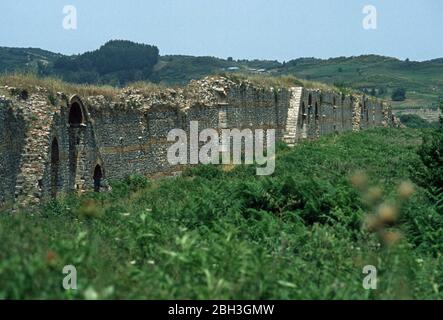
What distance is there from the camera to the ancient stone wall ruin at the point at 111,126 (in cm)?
1734

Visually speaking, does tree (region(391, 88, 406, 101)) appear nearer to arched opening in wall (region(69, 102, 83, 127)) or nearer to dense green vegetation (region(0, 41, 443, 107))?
dense green vegetation (region(0, 41, 443, 107))

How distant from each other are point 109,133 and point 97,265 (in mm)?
15917

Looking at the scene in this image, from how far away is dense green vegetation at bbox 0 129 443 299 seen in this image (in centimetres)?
630

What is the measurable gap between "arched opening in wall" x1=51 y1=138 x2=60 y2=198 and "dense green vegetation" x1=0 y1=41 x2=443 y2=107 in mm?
85806

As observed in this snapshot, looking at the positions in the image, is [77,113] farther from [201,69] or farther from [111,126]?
[201,69]

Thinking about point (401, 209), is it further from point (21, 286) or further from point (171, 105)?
point (171, 105)

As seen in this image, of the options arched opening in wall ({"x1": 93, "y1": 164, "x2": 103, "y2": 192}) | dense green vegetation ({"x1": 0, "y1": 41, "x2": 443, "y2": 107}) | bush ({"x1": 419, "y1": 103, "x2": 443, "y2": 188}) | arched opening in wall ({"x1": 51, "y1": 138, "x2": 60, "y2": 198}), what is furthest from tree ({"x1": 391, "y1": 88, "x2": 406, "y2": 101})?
bush ({"x1": 419, "y1": 103, "x2": 443, "y2": 188})

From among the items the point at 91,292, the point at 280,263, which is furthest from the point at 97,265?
the point at 280,263

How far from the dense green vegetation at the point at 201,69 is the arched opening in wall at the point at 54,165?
85.8m

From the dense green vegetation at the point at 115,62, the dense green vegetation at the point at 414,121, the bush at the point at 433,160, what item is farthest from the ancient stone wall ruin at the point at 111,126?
the dense green vegetation at the point at 115,62

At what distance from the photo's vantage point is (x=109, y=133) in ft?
73.3

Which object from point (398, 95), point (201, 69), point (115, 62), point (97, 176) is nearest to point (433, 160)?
point (97, 176)

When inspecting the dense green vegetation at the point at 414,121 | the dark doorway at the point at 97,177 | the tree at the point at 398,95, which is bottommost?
the dense green vegetation at the point at 414,121

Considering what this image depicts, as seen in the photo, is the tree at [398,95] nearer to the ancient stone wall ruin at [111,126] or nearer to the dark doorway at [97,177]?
the ancient stone wall ruin at [111,126]
